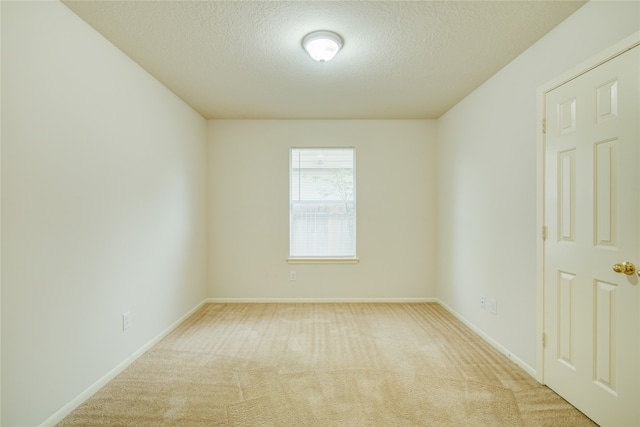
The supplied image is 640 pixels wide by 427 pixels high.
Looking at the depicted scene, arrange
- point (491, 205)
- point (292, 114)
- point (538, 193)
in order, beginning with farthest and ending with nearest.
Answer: point (292, 114) < point (491, 205) < point (538, 193)

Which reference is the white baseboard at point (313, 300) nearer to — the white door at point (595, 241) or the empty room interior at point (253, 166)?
the empty room interior at point (253, 166)

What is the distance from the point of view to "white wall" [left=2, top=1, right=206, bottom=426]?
1.53 metres

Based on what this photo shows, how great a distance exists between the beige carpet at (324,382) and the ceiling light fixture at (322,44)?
2.40 m

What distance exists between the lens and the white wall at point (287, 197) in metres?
Result: 4.12

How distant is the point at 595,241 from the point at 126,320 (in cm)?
329

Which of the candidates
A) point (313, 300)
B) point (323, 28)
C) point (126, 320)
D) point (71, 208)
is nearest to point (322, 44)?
point (323, 28)

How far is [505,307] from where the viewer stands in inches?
102

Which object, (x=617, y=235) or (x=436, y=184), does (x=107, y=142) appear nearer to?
(x=617, y=235)

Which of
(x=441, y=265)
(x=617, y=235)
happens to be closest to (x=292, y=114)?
(x=441, y=265)

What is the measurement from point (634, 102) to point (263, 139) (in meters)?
3.56

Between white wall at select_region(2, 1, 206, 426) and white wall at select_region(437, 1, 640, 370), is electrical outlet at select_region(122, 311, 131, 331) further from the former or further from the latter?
white wall at select_region(437, 1, 640, 370)

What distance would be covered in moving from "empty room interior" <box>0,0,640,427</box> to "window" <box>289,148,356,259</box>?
0.24 feet

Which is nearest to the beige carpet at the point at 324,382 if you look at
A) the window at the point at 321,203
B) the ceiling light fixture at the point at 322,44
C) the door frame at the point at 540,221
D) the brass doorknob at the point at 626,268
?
the door frame at the point at 540,221

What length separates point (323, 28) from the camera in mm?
2068
